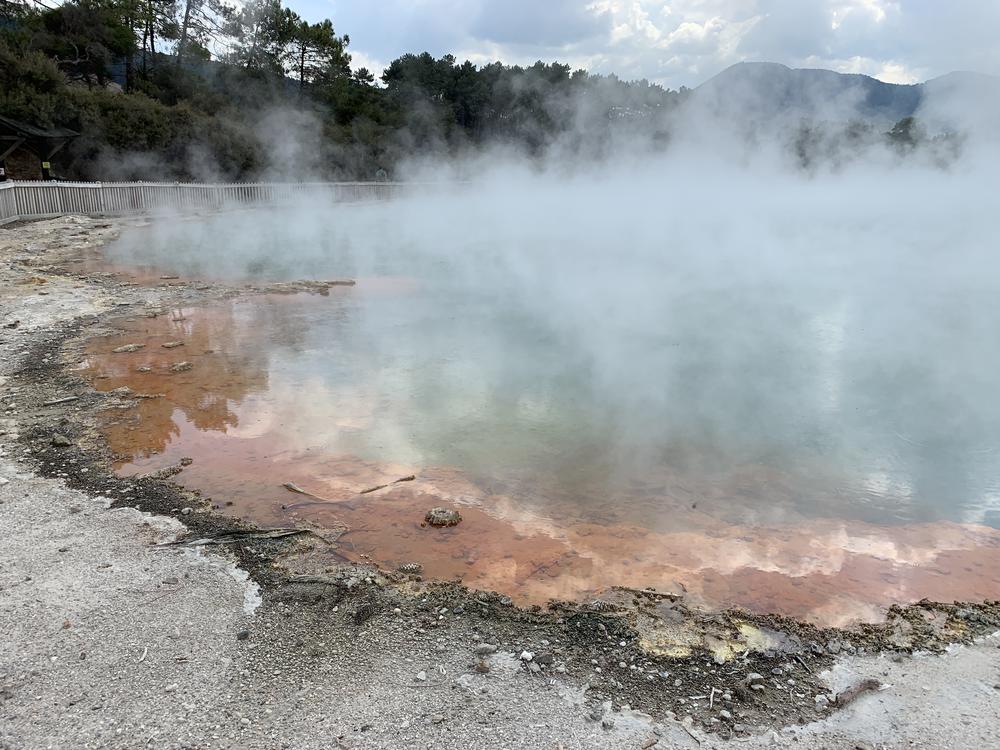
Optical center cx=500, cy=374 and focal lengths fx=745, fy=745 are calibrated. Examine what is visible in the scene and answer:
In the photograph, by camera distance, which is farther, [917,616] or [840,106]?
[840,106]

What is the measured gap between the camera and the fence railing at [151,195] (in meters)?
14.2

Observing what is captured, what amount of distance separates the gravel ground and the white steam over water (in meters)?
1.49

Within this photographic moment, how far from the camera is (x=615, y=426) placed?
4.73 meters

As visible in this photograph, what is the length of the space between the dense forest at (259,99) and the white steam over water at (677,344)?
8853mm

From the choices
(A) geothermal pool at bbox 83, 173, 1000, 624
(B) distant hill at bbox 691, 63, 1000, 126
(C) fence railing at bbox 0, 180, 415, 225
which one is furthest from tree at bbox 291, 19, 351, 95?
(A) geothermal pool at bbox 83, 173, 1000, 624

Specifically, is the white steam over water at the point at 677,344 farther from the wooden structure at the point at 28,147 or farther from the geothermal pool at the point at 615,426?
the wooden structure at the point at 28,147

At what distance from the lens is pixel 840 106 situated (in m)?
16.9

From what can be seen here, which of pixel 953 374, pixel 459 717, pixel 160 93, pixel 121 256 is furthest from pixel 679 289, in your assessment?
pixel 160 93

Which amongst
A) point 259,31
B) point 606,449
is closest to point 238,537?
point 606,449

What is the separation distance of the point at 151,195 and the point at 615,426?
1664 centimetres

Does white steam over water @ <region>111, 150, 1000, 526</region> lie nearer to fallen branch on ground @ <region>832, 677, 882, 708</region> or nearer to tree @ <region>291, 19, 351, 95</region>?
fallen branch on ground @ <region>832, 677, 882, 708</region>

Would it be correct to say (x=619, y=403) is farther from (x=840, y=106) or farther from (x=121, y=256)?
(x=840, y=106)

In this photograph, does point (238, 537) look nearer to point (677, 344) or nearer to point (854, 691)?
point (854, 691)

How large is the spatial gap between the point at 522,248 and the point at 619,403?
24.3 ft
